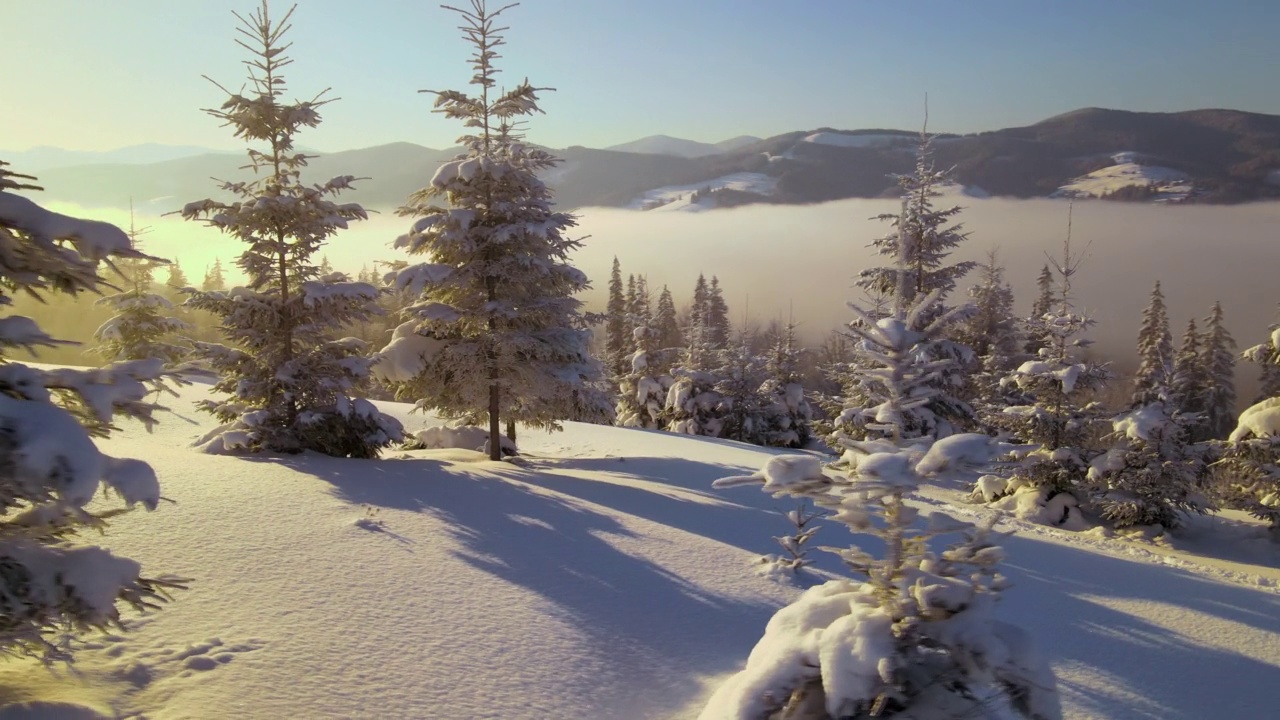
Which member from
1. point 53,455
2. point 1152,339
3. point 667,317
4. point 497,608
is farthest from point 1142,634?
point 667,317

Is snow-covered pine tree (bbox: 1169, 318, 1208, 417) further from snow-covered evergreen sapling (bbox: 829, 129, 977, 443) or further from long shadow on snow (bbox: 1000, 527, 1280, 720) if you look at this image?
long shadow on snow (bbox: 1000, 527, 1280, 720)

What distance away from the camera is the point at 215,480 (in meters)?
9.92

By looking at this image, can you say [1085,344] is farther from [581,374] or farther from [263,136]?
[263,136]

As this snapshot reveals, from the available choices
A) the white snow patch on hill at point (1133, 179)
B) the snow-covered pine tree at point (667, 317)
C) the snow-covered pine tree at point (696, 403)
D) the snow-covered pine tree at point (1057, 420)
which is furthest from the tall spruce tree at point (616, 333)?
the white snow patch on hill at point (1133, 179)

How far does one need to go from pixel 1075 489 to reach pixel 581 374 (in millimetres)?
15701

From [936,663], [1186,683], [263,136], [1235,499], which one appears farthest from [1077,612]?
[263,136]

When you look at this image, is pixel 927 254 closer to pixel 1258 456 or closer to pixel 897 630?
pixel 1258 456

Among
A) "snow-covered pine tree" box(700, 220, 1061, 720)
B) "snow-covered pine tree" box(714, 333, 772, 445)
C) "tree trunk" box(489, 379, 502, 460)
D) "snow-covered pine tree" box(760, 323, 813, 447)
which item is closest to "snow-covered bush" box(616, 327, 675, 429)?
"snow-covered pine tree" box(714, 333, 772, 445)

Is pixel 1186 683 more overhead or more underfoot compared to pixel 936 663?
more underfoot

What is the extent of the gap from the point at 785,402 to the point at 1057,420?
54.6 ft

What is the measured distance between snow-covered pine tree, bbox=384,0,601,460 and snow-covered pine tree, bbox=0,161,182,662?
10.4m

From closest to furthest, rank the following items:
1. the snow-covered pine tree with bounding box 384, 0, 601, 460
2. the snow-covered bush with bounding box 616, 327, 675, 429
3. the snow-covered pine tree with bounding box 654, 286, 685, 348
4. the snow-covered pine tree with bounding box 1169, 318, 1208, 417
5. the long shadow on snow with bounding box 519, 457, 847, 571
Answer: the long shadow on snow with bounding box 519, 457, 847, 571, the snow-covered pine tree with bounding box 384, 0, 601, 460, the snow-covered bush with bounding box 616, 327, 675, 429, the snow-covered pine tree with bounding box 1169, 318, 1208, 417, the snow-covered pine tree with bounding box 654, 286, 685, 348

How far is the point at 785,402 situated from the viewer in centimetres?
3472

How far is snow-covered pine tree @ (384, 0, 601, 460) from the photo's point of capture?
47.8 feet
